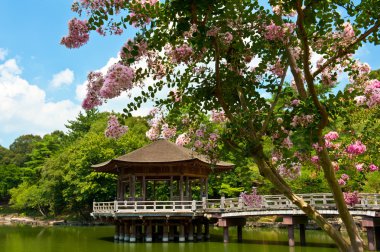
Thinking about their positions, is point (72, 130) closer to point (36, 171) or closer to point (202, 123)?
point (36, 171)

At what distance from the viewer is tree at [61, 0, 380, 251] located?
3.57 m

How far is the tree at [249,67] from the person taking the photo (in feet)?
11.7

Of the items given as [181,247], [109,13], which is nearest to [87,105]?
[109,13]

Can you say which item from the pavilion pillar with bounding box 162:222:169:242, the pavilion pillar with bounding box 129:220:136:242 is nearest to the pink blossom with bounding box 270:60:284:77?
the pavilion pillar with bounding box 162:222:169:242

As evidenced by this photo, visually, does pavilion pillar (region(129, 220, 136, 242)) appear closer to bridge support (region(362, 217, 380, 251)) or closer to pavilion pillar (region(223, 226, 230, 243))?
pavilion pillar (region(223, 226, 230, 243))

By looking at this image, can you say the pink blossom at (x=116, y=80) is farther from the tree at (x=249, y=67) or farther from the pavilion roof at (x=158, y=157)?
the pavilion roof at (x=158, y=157)

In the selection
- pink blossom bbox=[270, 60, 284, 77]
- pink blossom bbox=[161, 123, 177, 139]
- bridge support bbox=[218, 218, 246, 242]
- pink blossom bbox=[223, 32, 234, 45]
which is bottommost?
bridge support bbox=[218, 218, 246, 242]

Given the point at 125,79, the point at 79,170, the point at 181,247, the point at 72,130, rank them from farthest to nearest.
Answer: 1. the point at 72,130
2. the point at 79,170
3. the point at 181,247
4. the point at 125,79

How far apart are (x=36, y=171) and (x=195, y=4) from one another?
4684 centimetres

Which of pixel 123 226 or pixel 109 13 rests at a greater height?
pixel 109 13

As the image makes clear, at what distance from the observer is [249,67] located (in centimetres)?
464

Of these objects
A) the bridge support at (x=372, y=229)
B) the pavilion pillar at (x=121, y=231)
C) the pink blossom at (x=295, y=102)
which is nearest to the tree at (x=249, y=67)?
the pink blossom at (x=295, y=102)

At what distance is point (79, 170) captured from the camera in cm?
3148

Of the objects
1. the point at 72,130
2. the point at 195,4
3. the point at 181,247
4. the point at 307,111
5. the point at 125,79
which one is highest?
the point at 72,130
